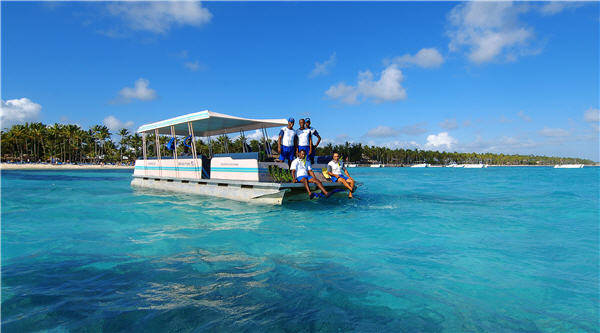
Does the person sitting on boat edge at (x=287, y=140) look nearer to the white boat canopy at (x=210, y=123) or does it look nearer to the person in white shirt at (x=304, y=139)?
the person in white shirt at (x=304, y=139)

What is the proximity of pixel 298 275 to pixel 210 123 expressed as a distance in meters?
10.7

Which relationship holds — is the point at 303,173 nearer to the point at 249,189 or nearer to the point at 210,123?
the point at 249,189

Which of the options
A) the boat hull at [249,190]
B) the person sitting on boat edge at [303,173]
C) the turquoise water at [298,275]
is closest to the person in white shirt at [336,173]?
the boat hull at [249,190]

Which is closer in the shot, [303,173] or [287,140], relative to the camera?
[303,173]

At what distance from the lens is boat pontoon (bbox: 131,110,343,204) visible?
10.5m

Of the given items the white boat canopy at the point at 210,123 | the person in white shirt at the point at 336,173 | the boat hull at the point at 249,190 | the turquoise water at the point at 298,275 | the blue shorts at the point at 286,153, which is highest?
the white boat canopy at the point at 210,123

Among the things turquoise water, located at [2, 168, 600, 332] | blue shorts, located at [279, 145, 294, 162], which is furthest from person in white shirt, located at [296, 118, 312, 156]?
turquoise water, located at [2, 168, 600, 332]

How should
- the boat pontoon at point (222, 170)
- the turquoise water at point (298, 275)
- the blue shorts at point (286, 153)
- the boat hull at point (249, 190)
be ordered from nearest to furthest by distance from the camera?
the turquoise water at point (298, 275)
the boat hull at point (249, 190)
the boat pontoon at point (222, 170)
the blue shorts at point (286, 153)

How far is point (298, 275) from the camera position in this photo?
415cm

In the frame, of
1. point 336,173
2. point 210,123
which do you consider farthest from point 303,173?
point 210,123

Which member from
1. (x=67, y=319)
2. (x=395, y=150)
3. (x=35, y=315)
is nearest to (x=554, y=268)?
(x=67, y=319)

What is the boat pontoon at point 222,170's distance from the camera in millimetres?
10492

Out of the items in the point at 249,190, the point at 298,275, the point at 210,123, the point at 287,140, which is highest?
the point at 210,123

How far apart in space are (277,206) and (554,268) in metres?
7.24
